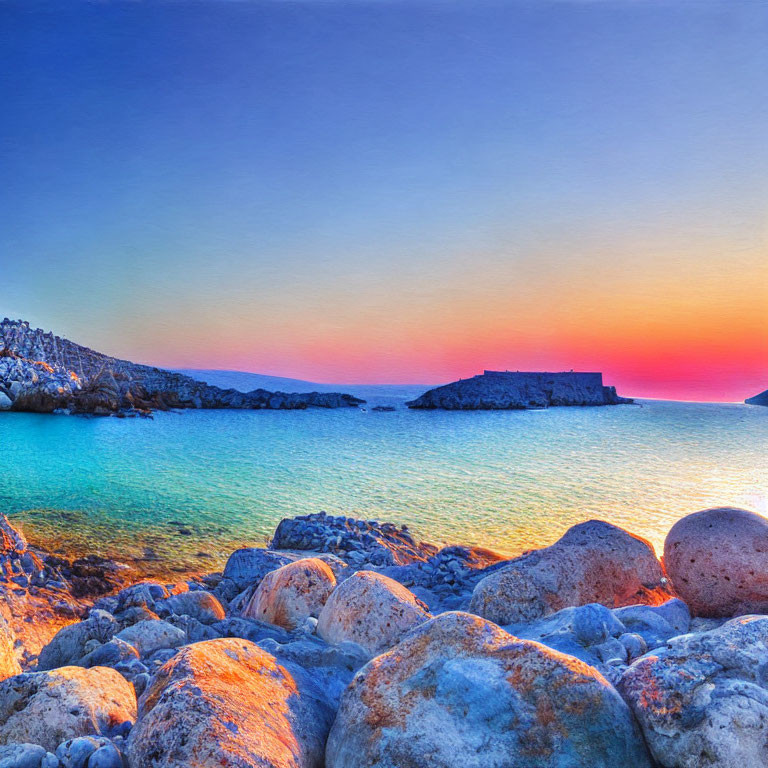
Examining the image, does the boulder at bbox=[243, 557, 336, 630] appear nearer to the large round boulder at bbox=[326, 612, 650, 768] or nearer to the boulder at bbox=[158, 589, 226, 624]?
the boulder at bbox=[158, 589, 226, 624]

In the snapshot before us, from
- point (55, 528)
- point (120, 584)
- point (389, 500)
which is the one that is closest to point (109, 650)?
point (120, 584)

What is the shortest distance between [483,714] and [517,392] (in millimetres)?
91191

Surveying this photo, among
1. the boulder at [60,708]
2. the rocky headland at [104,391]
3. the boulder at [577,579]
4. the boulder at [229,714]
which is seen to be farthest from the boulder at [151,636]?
the rocky headland at [104,391]

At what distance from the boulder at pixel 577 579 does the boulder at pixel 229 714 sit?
3240 millimetres

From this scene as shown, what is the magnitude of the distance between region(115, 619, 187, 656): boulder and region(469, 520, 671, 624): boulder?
10.7 feet

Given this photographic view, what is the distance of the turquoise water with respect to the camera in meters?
13.5

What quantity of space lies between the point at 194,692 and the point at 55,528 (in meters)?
12.9

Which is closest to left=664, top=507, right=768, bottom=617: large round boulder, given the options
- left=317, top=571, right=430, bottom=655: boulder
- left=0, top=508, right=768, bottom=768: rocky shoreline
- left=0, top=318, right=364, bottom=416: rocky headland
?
left=0, top=508, right=768, bottom=768: rocky shoreline

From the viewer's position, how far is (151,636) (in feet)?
16.9

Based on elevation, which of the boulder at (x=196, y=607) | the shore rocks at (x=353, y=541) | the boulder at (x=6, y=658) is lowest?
the shore rocks at (x=353, y=541)

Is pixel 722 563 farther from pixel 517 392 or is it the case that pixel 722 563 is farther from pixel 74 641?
pixel 517 392

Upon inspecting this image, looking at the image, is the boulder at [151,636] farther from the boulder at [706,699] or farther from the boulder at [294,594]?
the boulder at [706,699]

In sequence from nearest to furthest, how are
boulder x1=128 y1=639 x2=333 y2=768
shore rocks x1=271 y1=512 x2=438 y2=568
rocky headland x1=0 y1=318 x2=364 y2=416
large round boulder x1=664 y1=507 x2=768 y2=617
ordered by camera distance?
boulder x1=128 y1=639 x2=333 y2=768 → large round boulder x1=664 y1=507 x2=768 y2=617 → shore rocks x1=271 y1=512 x2=438 y2=568 → rocky headland x1=0 y1=318 x2=364 y2=416

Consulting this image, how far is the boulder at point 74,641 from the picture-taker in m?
5.20
